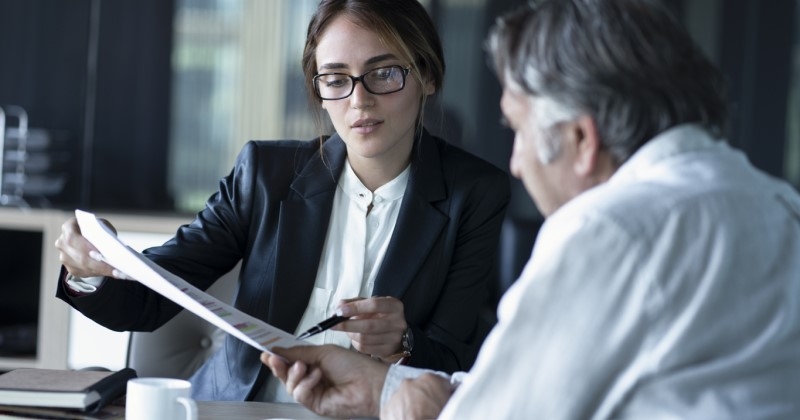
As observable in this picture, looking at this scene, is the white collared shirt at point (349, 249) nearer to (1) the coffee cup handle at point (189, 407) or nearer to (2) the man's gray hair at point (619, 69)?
(1) the coffee cup handle at point (189, 407)

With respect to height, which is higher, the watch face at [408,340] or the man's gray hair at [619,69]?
the man's gray hair at [619,69]

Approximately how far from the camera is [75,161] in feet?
13.4

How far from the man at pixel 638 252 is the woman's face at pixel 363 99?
31.6 inches

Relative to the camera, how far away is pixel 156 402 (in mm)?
1248

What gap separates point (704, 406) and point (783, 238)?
7.3 inches

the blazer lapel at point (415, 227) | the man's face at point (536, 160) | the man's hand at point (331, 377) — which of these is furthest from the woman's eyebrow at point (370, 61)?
the man's face at point (536, 160)

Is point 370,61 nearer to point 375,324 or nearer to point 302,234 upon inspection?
point 302,234

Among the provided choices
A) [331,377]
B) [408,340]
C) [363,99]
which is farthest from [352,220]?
[331,377]

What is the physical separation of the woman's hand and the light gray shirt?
2.74ft

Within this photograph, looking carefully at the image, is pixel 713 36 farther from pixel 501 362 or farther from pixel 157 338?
pixel 501 362

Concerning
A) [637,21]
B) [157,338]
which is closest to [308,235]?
[157,338]

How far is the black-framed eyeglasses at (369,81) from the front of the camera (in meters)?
1.88

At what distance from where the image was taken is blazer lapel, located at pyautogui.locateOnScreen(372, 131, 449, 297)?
6.21ft

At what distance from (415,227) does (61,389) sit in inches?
31.2
